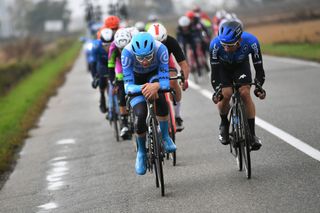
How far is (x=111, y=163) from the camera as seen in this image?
455 inches

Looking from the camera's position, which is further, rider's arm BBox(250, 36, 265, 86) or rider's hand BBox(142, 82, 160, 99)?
rider's arm BBox(250, 36, 265, 86)

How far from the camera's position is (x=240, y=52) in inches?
353

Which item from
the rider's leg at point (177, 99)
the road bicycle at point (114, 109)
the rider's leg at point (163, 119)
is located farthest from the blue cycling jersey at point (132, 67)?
the road bicycle at point (114, 109)

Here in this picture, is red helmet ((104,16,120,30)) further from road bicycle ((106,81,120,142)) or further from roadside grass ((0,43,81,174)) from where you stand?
roadside grass ((0,43,81,174))

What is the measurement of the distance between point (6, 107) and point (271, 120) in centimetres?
1415

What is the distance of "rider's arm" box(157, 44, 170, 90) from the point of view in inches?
345

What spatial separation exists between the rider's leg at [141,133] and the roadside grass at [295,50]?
1512 cm

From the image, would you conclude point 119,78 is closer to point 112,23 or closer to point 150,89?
point 112,23

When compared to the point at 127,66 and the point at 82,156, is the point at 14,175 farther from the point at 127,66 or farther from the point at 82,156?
the point at 127,66

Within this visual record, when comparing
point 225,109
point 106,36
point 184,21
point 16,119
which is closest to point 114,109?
point 106,36

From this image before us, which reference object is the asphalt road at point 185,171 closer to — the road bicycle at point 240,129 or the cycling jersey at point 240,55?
the road bicycle at point 240,129

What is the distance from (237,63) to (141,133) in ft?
4.46

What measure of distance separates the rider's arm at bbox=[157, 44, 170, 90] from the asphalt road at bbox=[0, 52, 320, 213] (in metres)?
1.18

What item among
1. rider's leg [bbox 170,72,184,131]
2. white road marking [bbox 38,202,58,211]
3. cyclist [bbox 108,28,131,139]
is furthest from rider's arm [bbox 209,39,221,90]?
cyclist [bbox 108,28,131,139]
